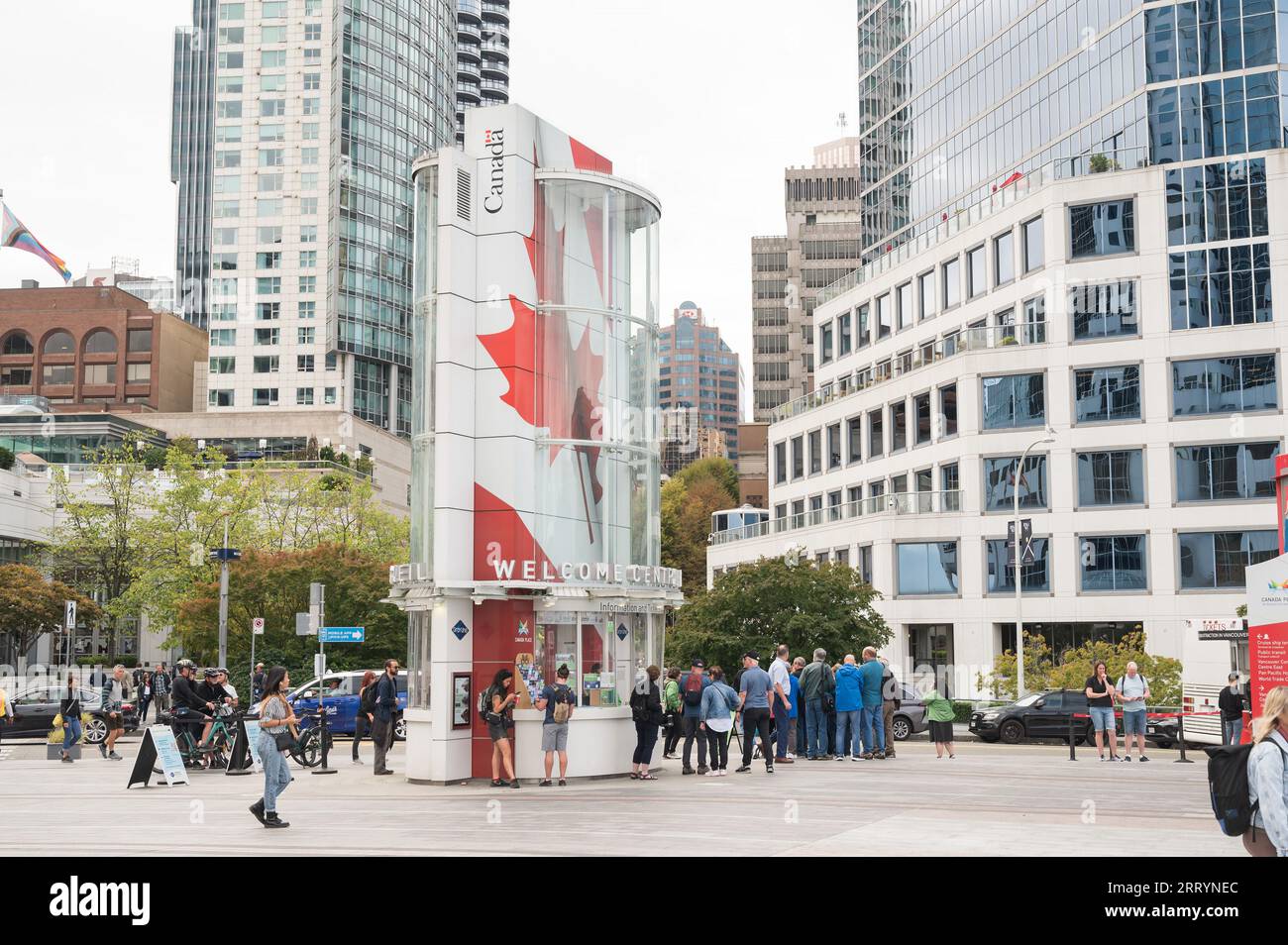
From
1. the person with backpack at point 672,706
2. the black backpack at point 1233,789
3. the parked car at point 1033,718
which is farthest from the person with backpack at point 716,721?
the black backpack at point 1233,789

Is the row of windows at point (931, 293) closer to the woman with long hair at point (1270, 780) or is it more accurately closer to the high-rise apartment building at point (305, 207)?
the woman with long hair at point (1270, 780)

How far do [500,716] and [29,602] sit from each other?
138ft

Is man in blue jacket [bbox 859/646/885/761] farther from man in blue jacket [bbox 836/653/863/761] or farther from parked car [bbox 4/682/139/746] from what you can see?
parked car [bbox 4/682/139/746]

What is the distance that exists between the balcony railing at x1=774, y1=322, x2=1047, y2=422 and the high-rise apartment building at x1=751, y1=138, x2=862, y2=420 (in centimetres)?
6164

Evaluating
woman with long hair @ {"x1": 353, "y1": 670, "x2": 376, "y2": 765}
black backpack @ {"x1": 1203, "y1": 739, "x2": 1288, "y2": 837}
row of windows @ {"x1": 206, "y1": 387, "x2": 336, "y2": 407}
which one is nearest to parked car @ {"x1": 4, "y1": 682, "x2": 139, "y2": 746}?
woman with long hair @ {"x1": 353, "y1": 670, "x2": 376, "y2": 765}

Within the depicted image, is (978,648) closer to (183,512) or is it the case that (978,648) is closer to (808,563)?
(808,563)

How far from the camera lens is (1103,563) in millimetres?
54344

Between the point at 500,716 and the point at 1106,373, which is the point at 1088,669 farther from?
the point at 500,716

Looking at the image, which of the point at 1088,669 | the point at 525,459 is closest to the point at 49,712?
the point at 525,459

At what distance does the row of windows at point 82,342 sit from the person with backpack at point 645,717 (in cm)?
11105

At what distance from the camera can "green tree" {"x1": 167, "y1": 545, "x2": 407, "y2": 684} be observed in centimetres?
4188

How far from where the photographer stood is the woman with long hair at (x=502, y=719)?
1986 cm

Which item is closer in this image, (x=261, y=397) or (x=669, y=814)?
(x=669, y=814)
